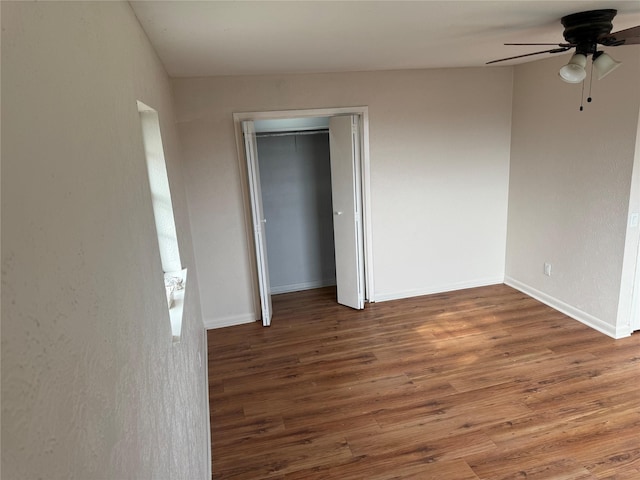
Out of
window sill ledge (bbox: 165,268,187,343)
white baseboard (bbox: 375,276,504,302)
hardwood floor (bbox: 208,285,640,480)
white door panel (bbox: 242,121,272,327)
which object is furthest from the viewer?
white baseboard (bbox: 375,276,504,302)

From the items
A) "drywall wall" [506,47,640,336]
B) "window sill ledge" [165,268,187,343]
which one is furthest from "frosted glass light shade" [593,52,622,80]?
"window sill ledge" [165,268,187,343]

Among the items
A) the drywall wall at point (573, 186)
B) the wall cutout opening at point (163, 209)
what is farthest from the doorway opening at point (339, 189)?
the drywall wall at point (573, 186)

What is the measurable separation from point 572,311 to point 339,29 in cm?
342

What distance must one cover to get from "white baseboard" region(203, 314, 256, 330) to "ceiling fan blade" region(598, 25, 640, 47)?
359 cm

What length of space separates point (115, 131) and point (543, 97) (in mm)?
4139

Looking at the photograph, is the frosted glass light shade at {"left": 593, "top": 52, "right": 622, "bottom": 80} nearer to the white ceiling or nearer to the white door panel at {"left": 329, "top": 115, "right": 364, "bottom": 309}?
the white ceiling

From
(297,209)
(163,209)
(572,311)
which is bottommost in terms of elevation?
(572,311)

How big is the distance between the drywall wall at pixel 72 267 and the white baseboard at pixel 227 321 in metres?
3.09

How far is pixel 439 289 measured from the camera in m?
4.94

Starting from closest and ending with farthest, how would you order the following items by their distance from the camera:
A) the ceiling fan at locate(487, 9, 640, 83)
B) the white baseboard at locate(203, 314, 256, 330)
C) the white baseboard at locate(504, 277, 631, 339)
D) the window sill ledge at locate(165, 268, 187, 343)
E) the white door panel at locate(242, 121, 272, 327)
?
the window sill ledge at locate(165, 268, 187, 343) < the ceiling fan at locate(487, 9, 640, 83) < the white baseboard at locate(504, 277, 631, 339) < the white door panel at locate(242, 121, 272, 327) < the white baseboard at locate(203, 314, 256, 330)

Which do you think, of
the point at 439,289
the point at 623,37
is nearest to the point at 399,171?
the point at 439,289

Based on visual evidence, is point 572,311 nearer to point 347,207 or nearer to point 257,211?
point 347,207

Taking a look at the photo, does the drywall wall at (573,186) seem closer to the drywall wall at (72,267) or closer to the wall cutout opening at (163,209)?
the wall cutout opening at (163,209)

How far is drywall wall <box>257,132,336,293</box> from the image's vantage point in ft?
16.5
